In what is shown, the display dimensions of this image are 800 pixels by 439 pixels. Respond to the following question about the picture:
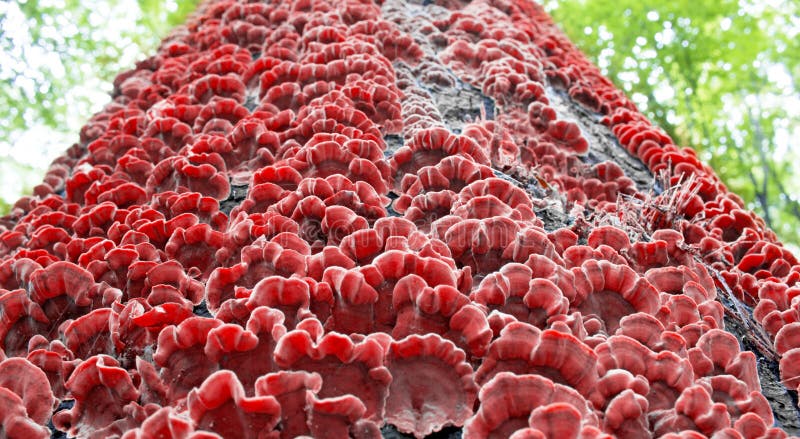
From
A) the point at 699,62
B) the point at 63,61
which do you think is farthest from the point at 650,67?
the point at 63,61

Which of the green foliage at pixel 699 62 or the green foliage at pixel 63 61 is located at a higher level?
the green foliage at pixel 699 62

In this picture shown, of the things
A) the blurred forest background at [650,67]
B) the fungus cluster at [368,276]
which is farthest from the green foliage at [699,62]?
the fungus cluster at [368,276]

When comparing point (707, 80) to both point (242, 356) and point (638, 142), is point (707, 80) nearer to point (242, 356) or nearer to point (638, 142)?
point (638, 142)

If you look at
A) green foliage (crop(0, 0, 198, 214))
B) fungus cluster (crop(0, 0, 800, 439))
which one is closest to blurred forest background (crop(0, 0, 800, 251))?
green foliage (crop(0, 0, 198, 214))

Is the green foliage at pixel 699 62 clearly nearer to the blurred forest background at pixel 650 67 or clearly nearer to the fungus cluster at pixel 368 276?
the blurred forest background at pixel 650 67

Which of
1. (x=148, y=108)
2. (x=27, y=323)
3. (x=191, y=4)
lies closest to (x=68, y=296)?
(x=27, y=323)

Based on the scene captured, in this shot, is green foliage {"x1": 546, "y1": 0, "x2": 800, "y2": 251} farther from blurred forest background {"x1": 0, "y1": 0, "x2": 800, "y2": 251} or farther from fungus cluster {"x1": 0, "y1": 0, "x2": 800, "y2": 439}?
fungus cluster {"x1": 0, "y1": 0, "x2": 800, "y2": 439}
